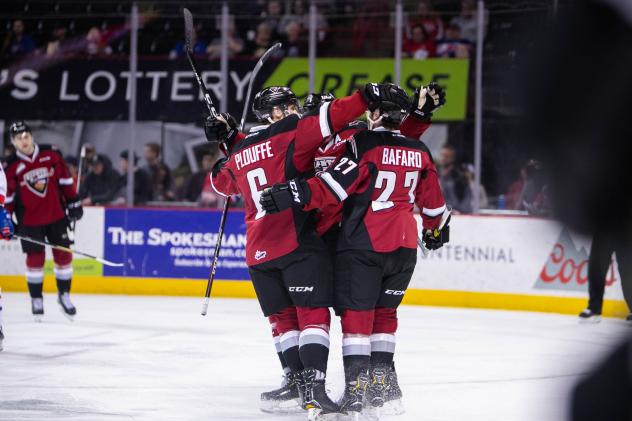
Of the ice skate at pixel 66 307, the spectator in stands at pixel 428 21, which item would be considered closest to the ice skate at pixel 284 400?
the ice skate at pixel 66 307

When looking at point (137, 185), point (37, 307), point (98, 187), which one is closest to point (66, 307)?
point (37, 307)

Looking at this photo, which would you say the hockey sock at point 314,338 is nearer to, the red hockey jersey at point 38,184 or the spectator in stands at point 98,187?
the red hockey jersey at point 38,184

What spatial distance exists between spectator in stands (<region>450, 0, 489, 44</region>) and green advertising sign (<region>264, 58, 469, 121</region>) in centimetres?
27

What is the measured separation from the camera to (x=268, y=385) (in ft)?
17.2

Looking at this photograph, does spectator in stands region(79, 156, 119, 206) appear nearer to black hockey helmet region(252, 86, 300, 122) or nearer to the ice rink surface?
the ice rink surface

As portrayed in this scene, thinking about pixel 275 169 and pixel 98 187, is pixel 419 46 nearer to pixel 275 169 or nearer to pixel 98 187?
pixel 98 187

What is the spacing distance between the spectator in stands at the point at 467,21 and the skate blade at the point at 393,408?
6.35 m

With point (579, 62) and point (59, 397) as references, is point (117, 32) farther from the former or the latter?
point (579, 62)

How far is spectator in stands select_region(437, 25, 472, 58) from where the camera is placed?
10633mm

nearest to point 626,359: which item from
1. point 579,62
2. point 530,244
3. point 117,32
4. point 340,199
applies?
point 530,244

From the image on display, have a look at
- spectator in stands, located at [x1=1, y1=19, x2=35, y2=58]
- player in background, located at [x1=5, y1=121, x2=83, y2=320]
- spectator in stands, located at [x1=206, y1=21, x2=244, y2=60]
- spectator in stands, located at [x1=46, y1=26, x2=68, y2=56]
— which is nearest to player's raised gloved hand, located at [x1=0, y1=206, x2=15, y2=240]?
player in background, located at [x1=5, y1=121, x2=83, y2=320]

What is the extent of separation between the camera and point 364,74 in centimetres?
1086

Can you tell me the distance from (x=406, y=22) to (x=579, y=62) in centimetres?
1014

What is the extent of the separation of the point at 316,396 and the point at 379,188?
848 millimetres
